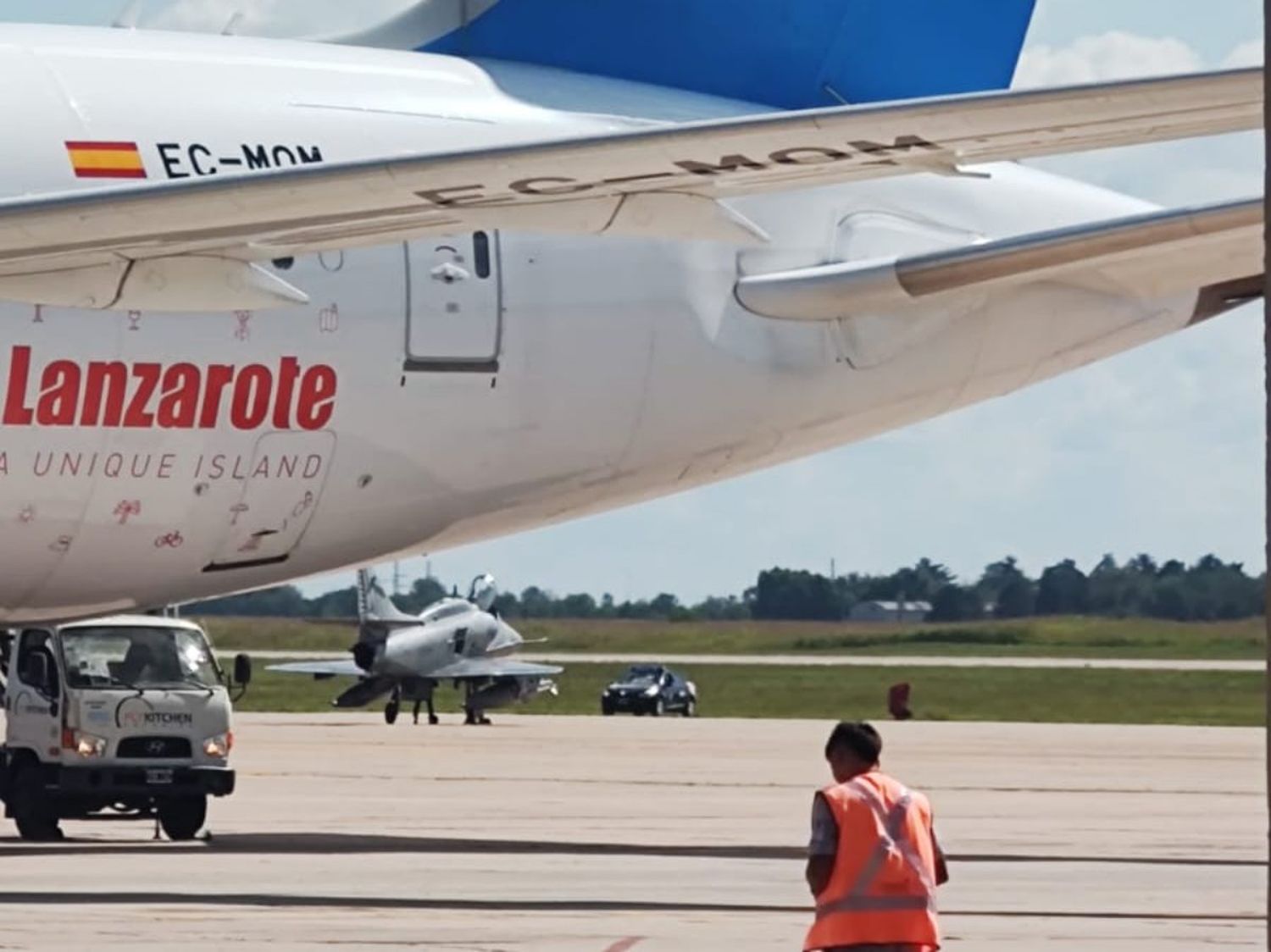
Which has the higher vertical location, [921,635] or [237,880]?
[921,635]

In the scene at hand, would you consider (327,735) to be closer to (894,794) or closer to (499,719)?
(499,719)

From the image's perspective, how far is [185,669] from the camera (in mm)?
26672

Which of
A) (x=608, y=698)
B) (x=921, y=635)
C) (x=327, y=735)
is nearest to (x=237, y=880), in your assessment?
(x=327, y=735)

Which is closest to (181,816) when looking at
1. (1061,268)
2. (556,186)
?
(1061,268)

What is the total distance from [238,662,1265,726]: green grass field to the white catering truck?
4186 cm

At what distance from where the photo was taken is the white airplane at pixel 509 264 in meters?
17.4

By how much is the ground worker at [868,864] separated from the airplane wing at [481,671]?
183ft

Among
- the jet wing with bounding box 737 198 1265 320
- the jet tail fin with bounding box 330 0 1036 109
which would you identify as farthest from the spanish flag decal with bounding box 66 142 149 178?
the jet wing with bounding box 737 198 1265 320

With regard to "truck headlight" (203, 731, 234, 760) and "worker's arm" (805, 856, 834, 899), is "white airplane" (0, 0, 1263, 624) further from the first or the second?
"worker's arm" (805, 856, 834, 899)

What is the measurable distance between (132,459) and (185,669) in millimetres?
6596

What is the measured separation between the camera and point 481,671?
6994 cm

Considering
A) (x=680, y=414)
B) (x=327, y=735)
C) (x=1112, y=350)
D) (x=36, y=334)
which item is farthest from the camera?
(x=327, y=735)

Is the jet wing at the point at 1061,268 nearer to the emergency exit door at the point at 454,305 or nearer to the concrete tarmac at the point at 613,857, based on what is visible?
the emergency exit door at the point at 454,305

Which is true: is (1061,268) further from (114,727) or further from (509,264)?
(114,727)
